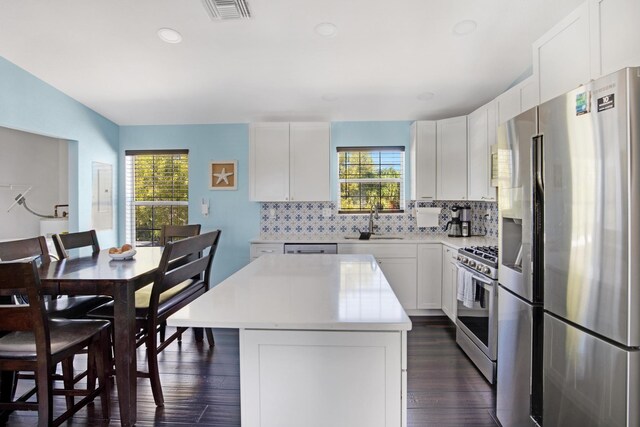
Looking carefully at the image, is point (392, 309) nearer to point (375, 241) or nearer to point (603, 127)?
point (603, 127)

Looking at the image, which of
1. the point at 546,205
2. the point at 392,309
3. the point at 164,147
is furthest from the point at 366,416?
the point at 164,147

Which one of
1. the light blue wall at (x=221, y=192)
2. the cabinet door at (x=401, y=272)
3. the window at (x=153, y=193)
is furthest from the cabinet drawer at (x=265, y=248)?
the window at (x=153, y=193)

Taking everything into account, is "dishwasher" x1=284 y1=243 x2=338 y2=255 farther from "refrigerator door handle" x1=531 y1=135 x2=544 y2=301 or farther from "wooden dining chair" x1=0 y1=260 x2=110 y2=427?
"refrigerator door handle" x1=531 y1=135 x2=544 y2=301

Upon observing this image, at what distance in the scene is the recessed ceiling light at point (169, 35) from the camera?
2.60 meters

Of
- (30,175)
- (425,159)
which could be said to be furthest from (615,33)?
(30,175)

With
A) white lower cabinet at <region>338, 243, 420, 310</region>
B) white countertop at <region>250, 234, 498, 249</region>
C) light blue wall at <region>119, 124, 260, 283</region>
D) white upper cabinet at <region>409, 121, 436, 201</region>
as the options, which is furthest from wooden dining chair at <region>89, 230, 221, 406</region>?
white upper cabinet at <region>409, 121, 436, 201</region>

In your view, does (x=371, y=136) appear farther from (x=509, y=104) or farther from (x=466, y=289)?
(x=466, y=289)

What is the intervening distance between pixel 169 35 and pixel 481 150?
298 cm

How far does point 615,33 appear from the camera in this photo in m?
1.50

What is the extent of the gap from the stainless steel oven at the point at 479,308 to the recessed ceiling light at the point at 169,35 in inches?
115

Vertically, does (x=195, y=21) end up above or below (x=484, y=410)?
above

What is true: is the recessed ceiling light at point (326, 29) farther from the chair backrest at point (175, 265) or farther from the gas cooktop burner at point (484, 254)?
the gas cooktop burner at point (484, 254)

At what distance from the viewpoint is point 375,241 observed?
3705mm

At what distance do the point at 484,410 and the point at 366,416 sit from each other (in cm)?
131
